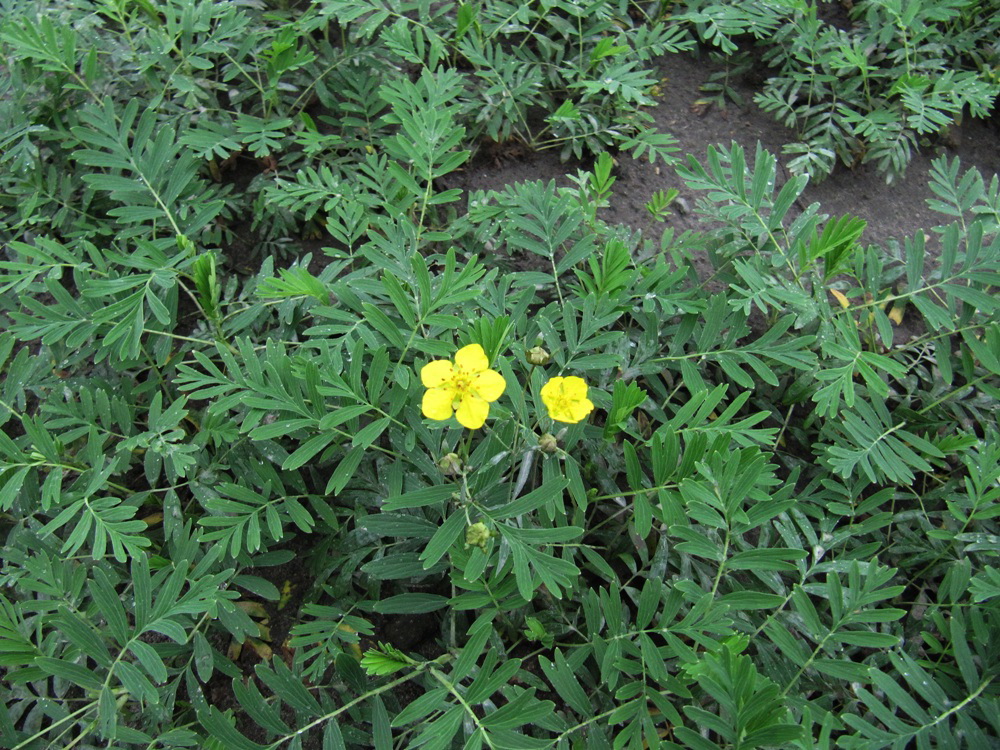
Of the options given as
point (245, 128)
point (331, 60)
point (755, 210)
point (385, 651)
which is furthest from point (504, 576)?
point (331, 60)

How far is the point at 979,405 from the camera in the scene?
89.5 inches

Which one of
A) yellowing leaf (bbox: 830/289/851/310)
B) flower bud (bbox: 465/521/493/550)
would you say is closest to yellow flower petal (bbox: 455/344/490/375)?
flower bud (bbox: 465/521/493/550)

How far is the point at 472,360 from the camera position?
61.2 inches

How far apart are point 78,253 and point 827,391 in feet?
7.34

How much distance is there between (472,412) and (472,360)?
0.12 metres

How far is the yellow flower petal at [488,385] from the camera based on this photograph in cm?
153

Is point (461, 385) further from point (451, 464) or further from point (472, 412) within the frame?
point (451, 464)

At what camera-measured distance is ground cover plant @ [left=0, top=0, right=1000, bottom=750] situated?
1.64 metres

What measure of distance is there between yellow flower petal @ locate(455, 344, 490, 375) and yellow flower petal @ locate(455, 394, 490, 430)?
62 millimetres

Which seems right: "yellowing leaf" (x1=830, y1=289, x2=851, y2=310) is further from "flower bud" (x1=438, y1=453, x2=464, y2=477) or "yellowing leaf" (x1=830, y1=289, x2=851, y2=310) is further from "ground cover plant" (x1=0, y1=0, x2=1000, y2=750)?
"flower bud" (x1=438, y1=453, x2=464, y2=477)

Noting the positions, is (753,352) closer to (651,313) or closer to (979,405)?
(651,313)

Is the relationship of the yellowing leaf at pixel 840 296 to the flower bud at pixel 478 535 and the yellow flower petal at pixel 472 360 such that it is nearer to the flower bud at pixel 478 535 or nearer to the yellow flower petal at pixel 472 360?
the yellow flower petal at pixel 472 360

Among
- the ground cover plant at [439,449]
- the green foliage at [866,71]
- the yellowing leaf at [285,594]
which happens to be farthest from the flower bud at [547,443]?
the green foliage at [866,71]

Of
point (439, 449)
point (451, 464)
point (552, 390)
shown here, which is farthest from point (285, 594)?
point (552, 390)
